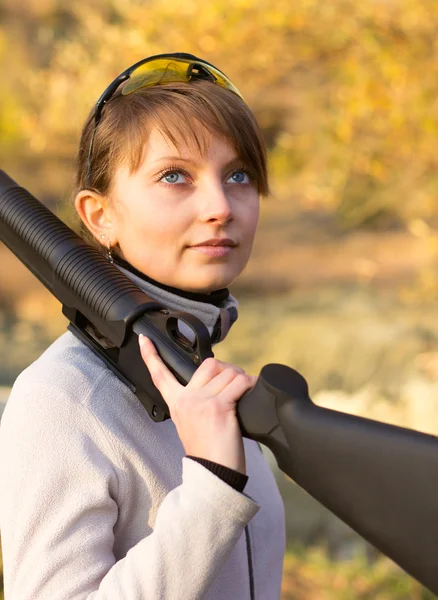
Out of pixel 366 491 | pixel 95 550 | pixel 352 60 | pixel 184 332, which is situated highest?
pixel 352 60

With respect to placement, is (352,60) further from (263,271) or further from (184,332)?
(184,332)

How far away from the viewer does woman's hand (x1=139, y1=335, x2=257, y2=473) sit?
1229 mm

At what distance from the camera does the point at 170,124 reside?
1591 mm

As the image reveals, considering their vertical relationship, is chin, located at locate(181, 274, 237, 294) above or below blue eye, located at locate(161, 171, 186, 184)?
below

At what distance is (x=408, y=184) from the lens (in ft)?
17.0

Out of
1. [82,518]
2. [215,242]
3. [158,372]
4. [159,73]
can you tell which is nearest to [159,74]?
[159,73]

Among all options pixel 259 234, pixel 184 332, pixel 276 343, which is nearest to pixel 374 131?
pixel 259 234

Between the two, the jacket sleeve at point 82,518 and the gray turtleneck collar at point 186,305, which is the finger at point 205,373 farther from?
the gray turtleneck collar at point 186,305

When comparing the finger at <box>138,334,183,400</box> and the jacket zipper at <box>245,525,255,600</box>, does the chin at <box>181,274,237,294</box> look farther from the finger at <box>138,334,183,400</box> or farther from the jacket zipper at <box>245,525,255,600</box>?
the jacket zipper at <box>245,525,255,600</box>

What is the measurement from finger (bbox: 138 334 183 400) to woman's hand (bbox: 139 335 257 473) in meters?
0.02

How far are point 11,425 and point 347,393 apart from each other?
391cm

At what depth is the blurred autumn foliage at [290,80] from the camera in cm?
485

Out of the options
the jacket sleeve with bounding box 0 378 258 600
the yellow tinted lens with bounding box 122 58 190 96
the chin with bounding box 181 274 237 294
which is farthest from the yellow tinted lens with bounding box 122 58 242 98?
the jacket sleeve with bounding box 0 378 258 600

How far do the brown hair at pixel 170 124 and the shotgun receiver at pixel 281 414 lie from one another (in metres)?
0.17
